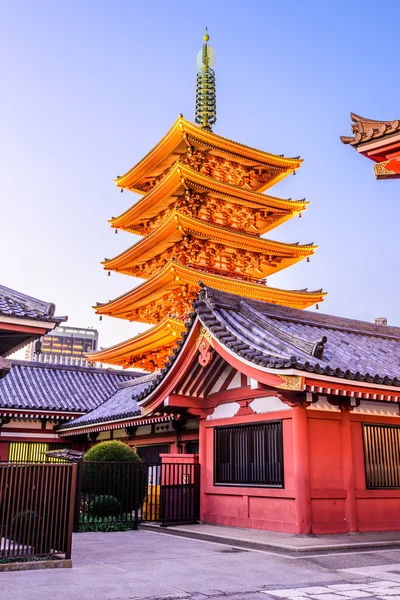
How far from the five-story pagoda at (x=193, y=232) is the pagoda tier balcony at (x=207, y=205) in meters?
0.05

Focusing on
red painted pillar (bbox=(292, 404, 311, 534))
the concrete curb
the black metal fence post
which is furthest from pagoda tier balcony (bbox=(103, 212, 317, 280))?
the concrete curb

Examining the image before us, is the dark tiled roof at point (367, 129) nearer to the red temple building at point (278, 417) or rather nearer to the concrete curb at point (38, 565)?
the red temple building at point (278, 417)

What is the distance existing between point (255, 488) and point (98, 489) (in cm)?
424

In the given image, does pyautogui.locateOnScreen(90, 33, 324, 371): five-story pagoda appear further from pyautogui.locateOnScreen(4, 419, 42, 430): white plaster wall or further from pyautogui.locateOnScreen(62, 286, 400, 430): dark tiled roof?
pyautogui.locateOnScreen(62, 286, 400, 430): dark tiled roof

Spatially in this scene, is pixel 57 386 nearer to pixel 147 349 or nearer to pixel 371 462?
pixel 147 349

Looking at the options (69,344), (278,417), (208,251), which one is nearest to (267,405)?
(278,417)

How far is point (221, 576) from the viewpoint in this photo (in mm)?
8234

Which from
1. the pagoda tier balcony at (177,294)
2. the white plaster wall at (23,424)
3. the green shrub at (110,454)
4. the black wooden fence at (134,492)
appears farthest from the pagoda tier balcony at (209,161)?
the black wooden fence at (134,492)

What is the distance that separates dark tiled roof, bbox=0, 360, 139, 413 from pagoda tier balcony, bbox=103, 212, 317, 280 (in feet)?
20.4

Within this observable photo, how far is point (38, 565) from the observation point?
863cm

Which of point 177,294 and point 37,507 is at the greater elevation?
point 177,294

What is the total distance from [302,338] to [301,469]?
3682mm

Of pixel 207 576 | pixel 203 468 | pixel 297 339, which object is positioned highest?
pixel 297 339

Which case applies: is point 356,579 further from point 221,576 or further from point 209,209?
point 209,209
